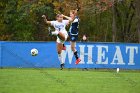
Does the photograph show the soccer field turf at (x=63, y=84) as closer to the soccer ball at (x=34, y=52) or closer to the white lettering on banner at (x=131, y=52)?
the soccer ball at (x=34, y=52)

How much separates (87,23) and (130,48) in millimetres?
27444

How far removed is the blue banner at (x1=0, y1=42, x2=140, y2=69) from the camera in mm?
21766

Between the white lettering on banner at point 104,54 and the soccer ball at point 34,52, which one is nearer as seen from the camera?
the soccer ball at point 34,52

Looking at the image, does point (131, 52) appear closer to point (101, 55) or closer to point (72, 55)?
point (101, 55)

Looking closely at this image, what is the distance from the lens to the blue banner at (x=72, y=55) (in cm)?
2177

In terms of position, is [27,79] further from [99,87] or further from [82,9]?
[82,9]

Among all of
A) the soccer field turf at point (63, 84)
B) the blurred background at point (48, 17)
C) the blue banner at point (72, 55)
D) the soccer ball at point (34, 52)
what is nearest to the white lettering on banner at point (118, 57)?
the blue banner at point (72, 55)

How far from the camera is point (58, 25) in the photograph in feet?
62.0

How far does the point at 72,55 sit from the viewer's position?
72.4 feet

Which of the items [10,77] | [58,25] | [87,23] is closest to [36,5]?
[87,23]

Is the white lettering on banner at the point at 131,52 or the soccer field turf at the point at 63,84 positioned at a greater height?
the soccer field turf at the point at 63,84

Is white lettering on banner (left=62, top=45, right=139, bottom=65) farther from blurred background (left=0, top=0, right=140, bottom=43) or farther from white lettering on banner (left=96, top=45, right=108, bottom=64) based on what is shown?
blurred background (left=0, top=0, right=140, bottom=43)

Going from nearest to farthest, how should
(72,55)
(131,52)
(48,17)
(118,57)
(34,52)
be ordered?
(34,52), (72,55), (118,57), (131,52), (48,17)

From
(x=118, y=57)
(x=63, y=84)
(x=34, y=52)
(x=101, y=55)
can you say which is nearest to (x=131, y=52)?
(x=118, y=57)
